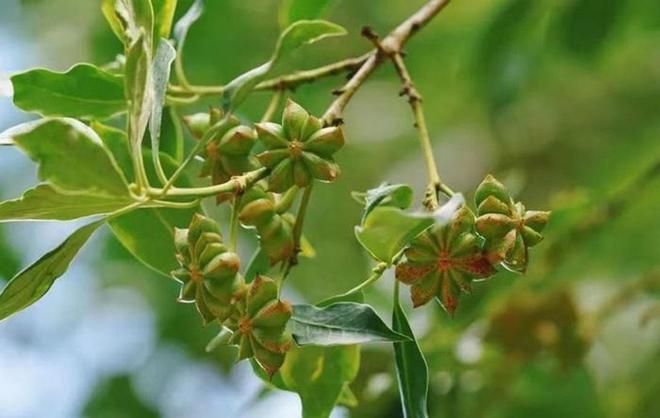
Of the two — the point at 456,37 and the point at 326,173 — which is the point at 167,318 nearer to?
the point at 456,37

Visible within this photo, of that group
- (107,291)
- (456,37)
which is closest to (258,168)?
(456,37)

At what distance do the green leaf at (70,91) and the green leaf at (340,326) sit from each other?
0.33m

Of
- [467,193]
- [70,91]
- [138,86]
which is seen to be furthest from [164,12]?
[467,193]

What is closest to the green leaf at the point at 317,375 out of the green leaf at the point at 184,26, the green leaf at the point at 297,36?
the green leaf at the point at 297,36

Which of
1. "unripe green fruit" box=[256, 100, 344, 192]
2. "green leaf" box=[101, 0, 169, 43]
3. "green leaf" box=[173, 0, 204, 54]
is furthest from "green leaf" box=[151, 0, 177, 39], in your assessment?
"unripe green fruit" box=[256, 100, 344, 192]

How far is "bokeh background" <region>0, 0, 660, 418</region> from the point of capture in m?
1.90

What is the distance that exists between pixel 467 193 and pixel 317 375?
164 cm

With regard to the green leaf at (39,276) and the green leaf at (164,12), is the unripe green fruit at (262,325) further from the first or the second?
the green leaf at (164,12)

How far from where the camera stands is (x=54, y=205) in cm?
99

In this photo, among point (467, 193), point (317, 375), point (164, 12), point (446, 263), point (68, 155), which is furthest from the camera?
point (467, 193)

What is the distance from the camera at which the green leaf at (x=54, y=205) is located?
978mm

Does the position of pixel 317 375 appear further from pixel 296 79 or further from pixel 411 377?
pixel 296 79

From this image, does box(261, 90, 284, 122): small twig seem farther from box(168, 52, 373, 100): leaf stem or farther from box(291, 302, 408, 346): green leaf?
box(291, 302, 408, 346): green leaf

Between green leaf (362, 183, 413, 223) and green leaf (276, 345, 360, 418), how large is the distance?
0.17 metres
